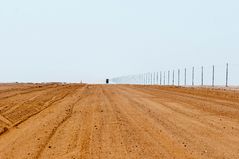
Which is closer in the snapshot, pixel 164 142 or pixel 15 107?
pixel 164 142

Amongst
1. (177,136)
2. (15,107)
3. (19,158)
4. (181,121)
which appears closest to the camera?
(19,158)

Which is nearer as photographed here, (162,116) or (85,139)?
(85,139)

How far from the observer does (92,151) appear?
30.8ft

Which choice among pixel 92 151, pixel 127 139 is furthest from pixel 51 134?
pixel 92 151

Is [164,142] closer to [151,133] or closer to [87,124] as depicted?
[151,133]

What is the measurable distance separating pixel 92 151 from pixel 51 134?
110 inches

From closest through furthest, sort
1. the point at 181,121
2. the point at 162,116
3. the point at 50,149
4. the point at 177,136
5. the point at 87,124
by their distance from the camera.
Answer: the point at 50,149, the point at 177,136, the point at 87,124, the point at 181,121, the point at 162,116

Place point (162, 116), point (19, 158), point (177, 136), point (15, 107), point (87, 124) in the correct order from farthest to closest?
point (15, 107)
point (162, 116)
point (87, 124)
point (177, 136)
point (19, 158)

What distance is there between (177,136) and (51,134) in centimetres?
309

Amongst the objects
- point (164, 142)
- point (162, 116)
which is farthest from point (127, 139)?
point (162, 116)

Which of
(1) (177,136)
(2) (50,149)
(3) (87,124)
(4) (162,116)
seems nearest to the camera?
(2) (50,149)

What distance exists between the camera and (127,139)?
11086 mm

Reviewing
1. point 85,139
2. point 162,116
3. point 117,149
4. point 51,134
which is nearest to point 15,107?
point 162,116

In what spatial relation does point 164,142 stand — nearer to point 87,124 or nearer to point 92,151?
point 92,151
